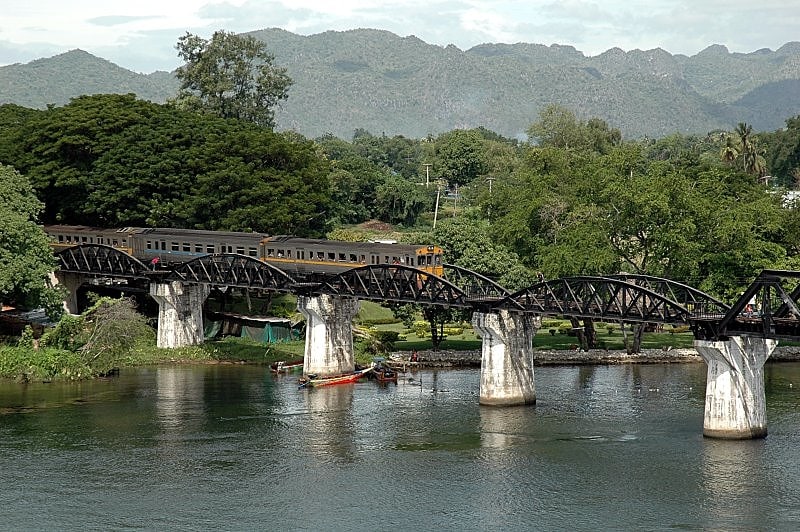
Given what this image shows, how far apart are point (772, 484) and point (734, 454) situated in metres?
5.39

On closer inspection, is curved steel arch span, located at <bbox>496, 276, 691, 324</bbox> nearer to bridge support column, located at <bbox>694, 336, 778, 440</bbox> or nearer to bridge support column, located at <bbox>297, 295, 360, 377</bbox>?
bridge support column, located at <bbox>694, 336, 778, 440</bbox>

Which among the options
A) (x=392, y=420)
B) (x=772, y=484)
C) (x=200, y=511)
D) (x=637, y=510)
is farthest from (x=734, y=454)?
(x=200, y=511)

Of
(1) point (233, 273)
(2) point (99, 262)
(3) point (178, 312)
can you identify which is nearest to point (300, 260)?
(1) point (233, 273)

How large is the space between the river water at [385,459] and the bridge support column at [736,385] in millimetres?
1194

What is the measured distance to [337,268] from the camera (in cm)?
9438

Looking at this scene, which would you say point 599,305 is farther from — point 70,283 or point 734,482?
point 70,283

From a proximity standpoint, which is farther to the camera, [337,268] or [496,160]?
[496,160]

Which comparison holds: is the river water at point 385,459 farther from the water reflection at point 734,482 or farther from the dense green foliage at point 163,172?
the dense green foliage at point 163,172

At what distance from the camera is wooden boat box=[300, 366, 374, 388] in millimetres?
87375

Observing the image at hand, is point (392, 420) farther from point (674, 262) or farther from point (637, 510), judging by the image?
point (674, 262)

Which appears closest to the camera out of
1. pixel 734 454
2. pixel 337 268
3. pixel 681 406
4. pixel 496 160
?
pixel 734 454

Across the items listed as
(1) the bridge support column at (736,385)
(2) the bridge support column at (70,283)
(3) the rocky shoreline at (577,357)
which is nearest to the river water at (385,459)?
(1) the bridge support column at (736,385)

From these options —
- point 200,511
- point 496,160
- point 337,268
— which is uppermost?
point 496,160

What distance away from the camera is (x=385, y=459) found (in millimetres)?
65562
